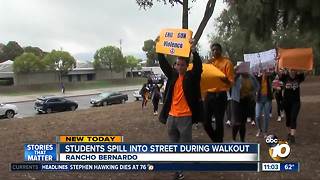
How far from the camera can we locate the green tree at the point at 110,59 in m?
93.1

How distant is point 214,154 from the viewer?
5.71 meters

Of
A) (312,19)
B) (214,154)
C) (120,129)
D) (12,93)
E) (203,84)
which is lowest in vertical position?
(12,93)

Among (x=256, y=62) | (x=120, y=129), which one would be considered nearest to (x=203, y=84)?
(x=120, y=129)

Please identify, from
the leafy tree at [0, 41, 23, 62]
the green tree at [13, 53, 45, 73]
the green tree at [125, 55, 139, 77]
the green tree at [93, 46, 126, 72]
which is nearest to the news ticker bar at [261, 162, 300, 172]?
the green tree at [13, 53, 45, 73]

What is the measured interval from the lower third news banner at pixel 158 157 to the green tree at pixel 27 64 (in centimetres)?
7580

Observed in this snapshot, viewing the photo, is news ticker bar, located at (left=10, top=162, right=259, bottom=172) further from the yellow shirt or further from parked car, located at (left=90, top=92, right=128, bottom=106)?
Answer: parked car, located at (left=90, top=92, right=128, bottom=106)

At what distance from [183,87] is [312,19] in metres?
2.62

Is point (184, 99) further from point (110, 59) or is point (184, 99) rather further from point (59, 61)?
point (110, 59)

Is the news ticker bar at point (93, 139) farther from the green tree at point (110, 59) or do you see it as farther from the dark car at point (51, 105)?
the green tree at point (110, 59)

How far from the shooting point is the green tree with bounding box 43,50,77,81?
3236 inches

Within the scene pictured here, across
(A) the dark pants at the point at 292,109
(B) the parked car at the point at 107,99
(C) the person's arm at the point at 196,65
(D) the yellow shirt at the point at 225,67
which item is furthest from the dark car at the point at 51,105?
(C) the person's arm at the point at 196,65

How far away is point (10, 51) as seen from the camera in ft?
363

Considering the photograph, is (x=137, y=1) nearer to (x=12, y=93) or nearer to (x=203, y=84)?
(x=203, y=84)

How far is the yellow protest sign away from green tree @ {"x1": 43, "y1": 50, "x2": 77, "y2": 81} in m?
76.4
